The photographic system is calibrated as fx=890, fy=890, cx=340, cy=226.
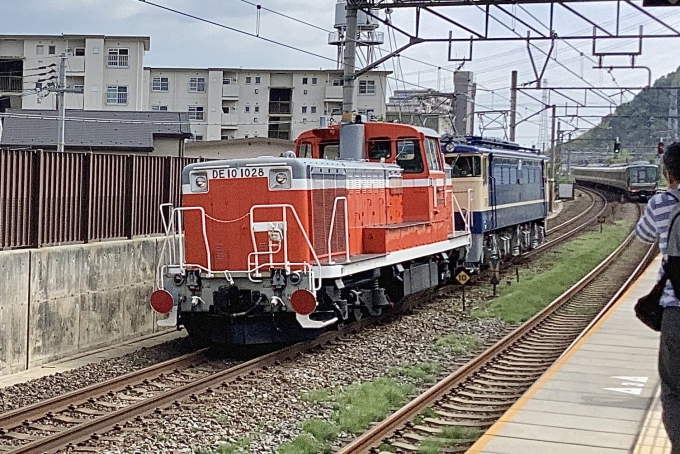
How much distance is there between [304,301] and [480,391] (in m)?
2.34

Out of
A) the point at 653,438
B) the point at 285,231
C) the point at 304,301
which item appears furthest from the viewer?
the point at 285,231

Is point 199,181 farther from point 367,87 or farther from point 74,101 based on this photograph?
point 367,87

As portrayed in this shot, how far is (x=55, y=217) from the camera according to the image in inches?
470

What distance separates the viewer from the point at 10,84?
55.3m

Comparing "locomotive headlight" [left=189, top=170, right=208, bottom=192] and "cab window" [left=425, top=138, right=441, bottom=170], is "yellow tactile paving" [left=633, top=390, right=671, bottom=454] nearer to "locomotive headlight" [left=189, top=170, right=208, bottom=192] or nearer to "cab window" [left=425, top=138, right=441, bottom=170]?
"locomotive headlight" [left=189, top=170, right=208, bottom=192]

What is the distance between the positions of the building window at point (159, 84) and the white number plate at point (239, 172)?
53.9 m

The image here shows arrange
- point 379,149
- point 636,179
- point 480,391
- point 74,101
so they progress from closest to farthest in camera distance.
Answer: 1. point 480,391
2. point 379,149
3. point 636,179
4. point 74,101

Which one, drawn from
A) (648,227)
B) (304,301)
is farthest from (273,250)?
(648,227)

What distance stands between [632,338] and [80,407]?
23.9 ft

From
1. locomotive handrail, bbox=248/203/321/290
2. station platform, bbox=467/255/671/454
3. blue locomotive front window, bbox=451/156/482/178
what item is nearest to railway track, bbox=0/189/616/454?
locomotive handrail, bbox=248/203/321/290

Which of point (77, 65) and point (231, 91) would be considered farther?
point (231, 91)

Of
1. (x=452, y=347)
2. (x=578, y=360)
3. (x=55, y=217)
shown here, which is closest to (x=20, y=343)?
(x=55, y=217)

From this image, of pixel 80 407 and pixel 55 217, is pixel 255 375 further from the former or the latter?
pixel 55 217

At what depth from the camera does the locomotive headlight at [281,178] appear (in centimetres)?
1129
